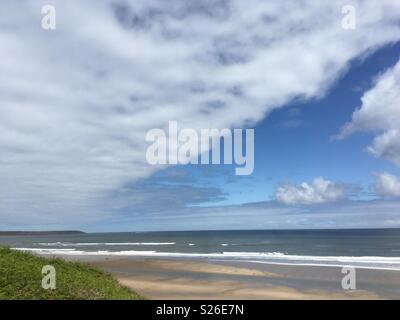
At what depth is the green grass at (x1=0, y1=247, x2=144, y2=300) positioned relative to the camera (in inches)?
374

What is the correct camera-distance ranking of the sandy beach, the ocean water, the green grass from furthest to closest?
the ocean water
the sandy beach
the green grass

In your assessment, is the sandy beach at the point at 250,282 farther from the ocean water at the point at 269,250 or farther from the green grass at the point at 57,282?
the green grass at the point at 57,282

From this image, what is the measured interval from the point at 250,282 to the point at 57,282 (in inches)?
697

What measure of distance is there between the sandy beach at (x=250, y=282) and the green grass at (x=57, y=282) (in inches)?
338

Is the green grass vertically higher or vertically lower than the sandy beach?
higher

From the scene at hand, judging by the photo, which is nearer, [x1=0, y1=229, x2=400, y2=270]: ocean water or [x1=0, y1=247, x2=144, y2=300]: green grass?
[x1=0, y1=247, x2=144, y2=300]: green grass

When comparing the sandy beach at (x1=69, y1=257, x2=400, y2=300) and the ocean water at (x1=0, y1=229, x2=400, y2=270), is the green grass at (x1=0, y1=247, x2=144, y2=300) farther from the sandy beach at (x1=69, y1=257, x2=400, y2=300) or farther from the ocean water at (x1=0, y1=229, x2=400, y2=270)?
the ocean water at (x1=0, y1=229, x2=400, y2=270)

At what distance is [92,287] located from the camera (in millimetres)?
10750

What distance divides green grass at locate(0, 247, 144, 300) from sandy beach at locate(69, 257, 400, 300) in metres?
8.60

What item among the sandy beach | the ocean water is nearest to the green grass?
the sandy beach

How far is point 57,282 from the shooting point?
10258 mm

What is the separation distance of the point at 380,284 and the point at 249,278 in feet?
26.6

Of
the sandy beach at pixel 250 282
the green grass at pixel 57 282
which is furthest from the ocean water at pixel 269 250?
the green grass at pixel 57 282
